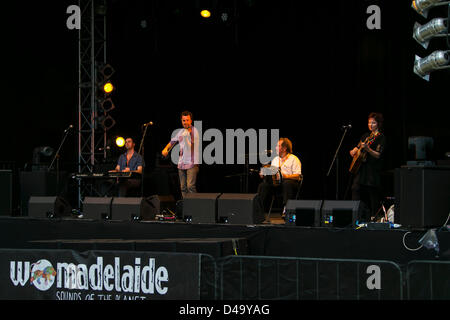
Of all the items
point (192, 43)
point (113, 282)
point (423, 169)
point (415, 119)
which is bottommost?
point (113, 282)

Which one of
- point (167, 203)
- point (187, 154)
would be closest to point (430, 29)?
point (187, 154)

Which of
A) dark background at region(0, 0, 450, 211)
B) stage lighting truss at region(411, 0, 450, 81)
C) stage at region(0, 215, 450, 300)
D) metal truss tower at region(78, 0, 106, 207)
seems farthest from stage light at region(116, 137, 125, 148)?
stage lighting truss at region(411, 0, 450, 81)

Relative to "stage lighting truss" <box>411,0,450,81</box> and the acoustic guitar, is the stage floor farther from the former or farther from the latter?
"stage lighting truss" <box>411,0,450,81</box>

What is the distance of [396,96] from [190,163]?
375 centimetres

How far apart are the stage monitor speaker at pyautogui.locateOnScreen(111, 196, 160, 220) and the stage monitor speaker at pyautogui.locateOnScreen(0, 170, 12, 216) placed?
5.91ft

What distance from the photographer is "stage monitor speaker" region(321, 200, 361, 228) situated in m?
7.91

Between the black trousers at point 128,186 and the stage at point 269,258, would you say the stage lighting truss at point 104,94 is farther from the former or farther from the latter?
the stage at point 269,258

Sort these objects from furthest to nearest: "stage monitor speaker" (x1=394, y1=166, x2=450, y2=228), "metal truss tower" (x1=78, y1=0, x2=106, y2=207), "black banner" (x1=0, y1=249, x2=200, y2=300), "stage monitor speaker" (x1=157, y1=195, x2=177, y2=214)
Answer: "metal truss tower" (x1=78, y1=0, x2=106, y2=207), "stage monitor speaker" (x1=157, y1=195, x2=177, y2=214), "stage monitor speaker" (x1=394, y1=166, x2=450, y2=228), "black banner" (x1=0, y1=249, x2=200, y2=300)

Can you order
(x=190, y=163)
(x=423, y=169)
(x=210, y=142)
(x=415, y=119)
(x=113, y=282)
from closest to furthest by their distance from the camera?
1. (x=113, y=282)
2. (x=423, y=169)
3. (x=190, y=163)
4. (x=415, y=119)
5. (x=210, y=142)

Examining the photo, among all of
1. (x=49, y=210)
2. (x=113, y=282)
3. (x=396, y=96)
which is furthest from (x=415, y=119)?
(x=113, y=282)

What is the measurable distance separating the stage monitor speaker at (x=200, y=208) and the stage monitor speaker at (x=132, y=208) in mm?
780

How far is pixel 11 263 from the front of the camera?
5.91 meters

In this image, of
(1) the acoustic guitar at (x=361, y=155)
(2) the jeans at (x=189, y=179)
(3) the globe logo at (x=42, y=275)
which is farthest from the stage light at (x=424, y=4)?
(3) the globe logo at (x=42, y=275)

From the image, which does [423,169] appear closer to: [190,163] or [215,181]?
[190,163]
